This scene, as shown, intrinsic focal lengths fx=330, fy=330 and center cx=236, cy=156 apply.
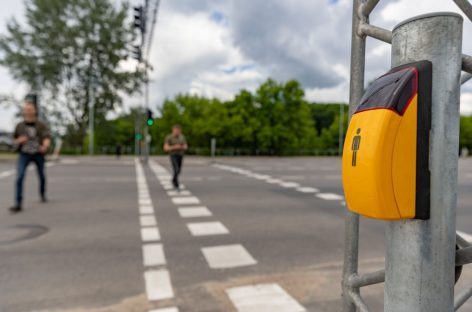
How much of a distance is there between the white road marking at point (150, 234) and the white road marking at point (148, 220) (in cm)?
27

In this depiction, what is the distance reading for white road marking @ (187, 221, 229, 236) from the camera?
4.55 meters

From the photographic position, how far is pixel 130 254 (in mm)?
3666

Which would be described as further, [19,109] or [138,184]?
[19,109]

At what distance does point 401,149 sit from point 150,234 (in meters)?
4.07

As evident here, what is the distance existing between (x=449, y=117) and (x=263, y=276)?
8.35 feet

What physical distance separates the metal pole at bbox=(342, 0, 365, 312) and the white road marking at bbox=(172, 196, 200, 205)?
562cm

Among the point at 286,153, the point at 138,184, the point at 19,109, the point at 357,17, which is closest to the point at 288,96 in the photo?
the point at 286,153

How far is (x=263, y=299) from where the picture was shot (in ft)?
8.53

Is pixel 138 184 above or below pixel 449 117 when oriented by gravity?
below

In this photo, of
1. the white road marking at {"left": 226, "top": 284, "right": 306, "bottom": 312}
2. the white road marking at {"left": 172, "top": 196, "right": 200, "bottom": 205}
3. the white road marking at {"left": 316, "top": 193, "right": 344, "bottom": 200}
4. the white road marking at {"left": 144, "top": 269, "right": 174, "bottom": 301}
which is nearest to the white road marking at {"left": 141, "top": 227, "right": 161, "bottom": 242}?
the white road marking at {"left": 144, "top": 269, "right": 174, "bottom": 301}

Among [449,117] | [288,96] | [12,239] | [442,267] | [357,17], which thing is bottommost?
[12,239]

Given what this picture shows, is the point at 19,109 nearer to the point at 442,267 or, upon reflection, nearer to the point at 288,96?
the point at 288,96

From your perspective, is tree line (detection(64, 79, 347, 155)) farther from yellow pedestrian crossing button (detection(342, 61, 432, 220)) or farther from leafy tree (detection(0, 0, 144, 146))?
yellow pedestrian crossing button (detection(342, 61, 432, 220))

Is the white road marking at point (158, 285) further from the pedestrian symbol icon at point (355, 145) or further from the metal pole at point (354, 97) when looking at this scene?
the pedestrian symbol icon at point (355, 145)
